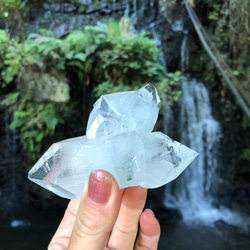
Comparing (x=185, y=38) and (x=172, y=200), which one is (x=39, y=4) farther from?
(x=172, y=200)

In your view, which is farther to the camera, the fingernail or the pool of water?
the pool of water

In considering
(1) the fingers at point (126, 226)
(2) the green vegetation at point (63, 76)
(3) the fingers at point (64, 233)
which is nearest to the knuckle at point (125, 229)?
(1) the fingers at point (126, 226)

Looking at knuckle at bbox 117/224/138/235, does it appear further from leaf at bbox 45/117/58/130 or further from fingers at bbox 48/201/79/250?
leaf at bbox 45/117/58/130

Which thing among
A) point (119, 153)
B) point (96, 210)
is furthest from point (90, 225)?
point (119, 153)

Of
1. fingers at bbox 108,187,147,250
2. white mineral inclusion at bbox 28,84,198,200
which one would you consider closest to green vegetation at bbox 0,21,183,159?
fingers at bbox 108,187,147,250

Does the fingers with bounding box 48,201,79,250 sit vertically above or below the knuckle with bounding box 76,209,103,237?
below

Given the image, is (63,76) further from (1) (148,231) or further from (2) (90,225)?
(2) (90,225)

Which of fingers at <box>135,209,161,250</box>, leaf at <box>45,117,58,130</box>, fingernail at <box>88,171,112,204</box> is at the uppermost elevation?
fingernail at <box>88,171,112,204</box>

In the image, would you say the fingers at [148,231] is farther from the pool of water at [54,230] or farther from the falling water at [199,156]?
the falling water at [199,156]
